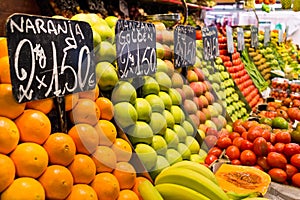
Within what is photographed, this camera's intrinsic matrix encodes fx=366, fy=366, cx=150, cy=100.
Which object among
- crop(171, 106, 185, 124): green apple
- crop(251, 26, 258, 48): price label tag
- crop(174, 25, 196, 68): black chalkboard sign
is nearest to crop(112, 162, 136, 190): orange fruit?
crop(171, 106, 185, 124): green apple

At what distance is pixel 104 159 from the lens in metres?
1.35

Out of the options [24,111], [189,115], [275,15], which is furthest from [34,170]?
[275,15]

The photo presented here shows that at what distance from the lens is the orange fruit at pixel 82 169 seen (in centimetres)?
122

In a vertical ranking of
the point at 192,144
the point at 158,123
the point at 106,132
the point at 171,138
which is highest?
the point at 106,132

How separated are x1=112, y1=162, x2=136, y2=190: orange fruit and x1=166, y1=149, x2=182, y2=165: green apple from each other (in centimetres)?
39

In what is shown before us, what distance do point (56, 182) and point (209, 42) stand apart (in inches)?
87.9

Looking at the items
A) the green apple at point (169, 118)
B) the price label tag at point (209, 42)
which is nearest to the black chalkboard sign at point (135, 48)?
the green apple at point (169, 118)

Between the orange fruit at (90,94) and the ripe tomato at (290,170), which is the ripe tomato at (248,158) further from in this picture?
the orange fruit at (90,94)

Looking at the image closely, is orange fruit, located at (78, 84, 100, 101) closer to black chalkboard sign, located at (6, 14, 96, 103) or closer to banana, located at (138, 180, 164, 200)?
black chalkboard sign, located at (6, 14, 96, 103)

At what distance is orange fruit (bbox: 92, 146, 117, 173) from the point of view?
52.4 inches

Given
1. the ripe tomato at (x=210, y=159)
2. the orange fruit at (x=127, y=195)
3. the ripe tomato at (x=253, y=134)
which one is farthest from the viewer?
the ripe tomato at (x=253, y=134)

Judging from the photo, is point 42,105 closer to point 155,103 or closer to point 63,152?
point 63,152

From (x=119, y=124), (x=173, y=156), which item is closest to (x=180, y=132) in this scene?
(x=173, y=156)

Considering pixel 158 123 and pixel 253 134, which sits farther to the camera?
pixel 253 134
